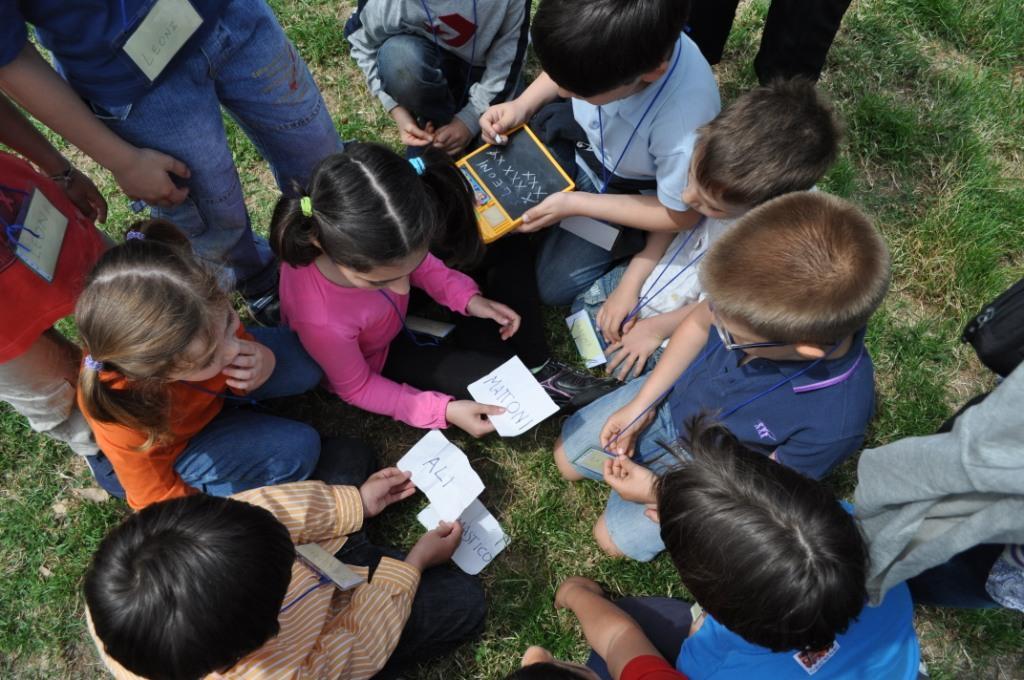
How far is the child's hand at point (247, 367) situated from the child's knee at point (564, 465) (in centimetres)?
114

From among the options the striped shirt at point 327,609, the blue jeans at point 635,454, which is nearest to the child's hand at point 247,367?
the striped shirt at point 327,609

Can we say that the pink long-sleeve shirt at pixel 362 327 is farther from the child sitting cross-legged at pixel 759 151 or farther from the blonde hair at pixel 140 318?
the child sitting cross-legged at pixel 759 151

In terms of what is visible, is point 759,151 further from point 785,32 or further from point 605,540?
point 605,540

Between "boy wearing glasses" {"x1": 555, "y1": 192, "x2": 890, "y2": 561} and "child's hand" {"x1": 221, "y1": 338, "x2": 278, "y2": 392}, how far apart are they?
47.7 inches

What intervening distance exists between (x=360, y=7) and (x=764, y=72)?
1847 millimetres

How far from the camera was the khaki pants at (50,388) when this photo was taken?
Answer: 213 centimetres

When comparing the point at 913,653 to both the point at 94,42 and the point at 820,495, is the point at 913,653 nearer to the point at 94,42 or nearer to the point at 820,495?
the point at 820,495

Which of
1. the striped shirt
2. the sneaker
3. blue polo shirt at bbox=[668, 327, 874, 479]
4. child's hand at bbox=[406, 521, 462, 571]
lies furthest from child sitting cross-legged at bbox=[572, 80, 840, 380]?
the sneaker

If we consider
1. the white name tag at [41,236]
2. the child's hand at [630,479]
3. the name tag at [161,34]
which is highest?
the name tag at [161,34]

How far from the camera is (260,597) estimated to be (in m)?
1.59

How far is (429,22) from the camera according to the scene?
2.83 metres

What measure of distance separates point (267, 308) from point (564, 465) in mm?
1408

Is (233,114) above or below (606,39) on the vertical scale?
below

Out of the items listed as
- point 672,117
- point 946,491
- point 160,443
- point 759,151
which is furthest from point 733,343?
point 160,443
